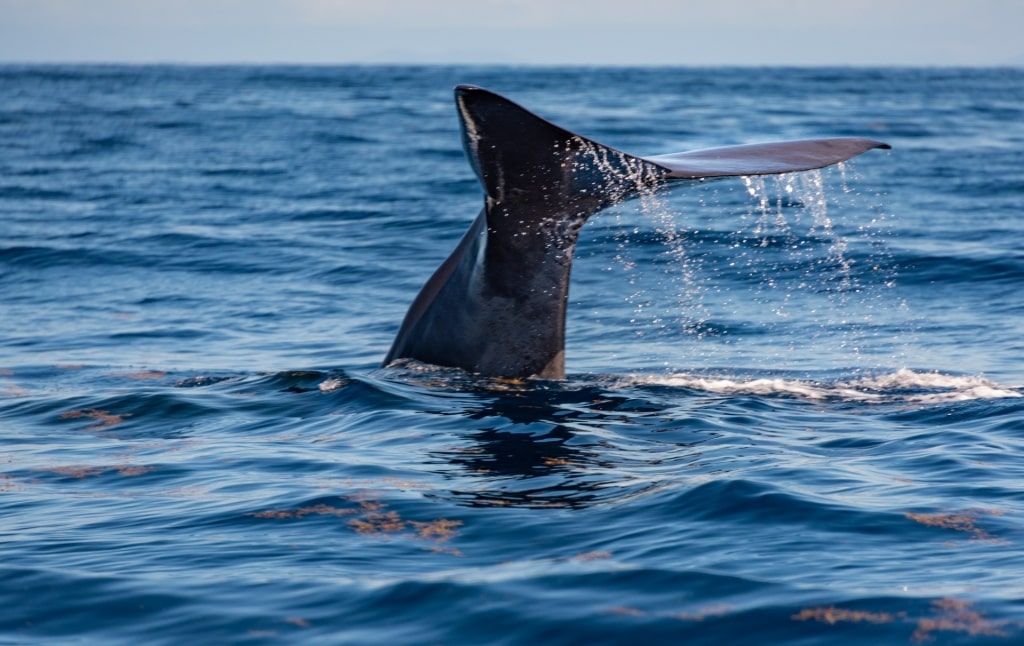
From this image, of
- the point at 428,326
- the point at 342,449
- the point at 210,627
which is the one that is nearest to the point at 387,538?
the point at 210,627

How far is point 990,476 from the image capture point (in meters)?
6.38

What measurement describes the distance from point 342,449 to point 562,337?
4.82 ft

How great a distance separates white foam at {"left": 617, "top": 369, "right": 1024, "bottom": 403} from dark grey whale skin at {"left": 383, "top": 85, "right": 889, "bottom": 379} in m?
1.21

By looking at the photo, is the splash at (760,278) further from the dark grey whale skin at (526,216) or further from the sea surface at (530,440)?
the dark grey whale skin at (526,216)

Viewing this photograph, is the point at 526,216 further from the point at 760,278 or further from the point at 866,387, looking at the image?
the point at 760,278

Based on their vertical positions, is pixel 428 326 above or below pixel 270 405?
above

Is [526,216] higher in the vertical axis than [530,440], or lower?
higher

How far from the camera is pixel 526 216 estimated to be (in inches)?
290

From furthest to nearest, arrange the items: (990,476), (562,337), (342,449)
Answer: (562,337)
(342,449)
(990,476)

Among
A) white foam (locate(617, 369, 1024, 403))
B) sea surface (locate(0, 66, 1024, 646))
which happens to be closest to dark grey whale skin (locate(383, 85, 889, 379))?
sea surface (locate(0, 66, 1024, 646))

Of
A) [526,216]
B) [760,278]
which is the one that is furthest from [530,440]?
[760,278]

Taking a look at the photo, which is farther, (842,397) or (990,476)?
(842,397)

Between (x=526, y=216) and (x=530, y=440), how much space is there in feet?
4.02

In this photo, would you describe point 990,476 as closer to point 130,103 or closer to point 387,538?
point 387,538
